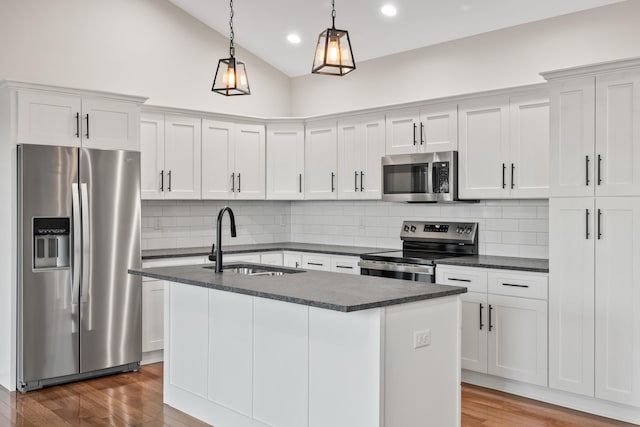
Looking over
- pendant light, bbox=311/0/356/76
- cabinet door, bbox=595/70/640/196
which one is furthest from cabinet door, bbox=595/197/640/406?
Answer: pendant light, bbox=311/0/356/76

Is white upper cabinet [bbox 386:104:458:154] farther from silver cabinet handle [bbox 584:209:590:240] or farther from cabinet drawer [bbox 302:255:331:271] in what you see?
silver cabinet handle [bbox 584:209:590:240]

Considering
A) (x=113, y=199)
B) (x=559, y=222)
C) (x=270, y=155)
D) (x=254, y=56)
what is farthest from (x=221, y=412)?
(x=254, y=56)

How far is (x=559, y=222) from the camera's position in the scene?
14.0 ft

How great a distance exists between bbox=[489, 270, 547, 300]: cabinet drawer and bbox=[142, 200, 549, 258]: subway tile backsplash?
683 mm

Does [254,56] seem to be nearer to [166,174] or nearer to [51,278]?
[166,174]

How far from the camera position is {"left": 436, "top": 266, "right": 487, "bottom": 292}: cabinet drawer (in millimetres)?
4699

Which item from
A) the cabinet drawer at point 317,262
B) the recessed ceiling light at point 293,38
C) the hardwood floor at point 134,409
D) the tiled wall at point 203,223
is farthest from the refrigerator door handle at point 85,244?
the recessed ceiling light at point 293,38

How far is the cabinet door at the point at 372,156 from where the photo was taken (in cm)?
596

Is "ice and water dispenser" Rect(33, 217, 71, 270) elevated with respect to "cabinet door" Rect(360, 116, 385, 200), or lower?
lower

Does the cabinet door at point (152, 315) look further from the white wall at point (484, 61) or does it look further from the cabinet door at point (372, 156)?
the white wall at point (484, 61)

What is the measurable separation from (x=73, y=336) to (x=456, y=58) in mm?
4157

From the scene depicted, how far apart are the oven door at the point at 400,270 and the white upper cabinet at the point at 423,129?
1.10 m

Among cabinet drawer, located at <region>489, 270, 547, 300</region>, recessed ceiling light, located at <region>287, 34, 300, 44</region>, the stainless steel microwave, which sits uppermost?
recessed ceiling light, located at <region>287, 34, 300, 44</region>

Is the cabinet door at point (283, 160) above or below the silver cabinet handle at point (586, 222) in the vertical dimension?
above
